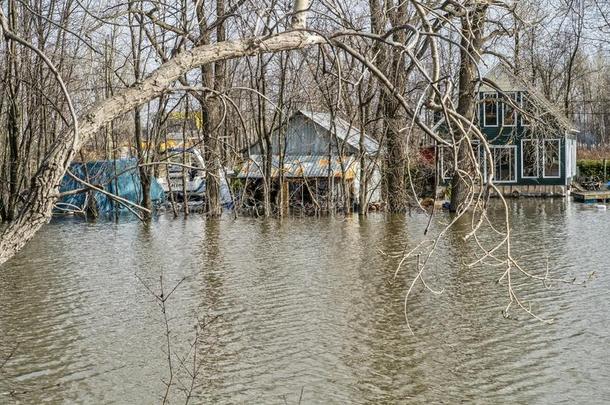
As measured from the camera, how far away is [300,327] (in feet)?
39.3

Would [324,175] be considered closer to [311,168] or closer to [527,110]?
[311,168]

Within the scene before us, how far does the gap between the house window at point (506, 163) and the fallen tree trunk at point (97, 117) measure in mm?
37214

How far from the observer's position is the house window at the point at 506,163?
41.2 m

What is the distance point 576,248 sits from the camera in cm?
1964

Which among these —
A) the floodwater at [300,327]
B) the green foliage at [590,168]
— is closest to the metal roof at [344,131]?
the floodwater at [300,327]

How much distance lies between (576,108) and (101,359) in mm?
68004

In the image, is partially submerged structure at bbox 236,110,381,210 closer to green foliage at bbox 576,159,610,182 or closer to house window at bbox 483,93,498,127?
house window at bbox 483,93,498,127

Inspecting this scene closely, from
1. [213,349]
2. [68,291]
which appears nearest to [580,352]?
[213,349]

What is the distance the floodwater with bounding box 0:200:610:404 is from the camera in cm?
932

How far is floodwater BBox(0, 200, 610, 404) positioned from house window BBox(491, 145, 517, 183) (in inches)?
789

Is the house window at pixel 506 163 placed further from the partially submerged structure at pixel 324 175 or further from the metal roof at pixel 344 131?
the partially submerged structure at pixel 324 175

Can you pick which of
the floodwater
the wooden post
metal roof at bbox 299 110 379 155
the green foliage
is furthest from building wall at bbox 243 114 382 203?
the green foliage

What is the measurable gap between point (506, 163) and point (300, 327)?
103 ft

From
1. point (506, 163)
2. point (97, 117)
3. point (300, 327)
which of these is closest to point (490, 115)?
point (506, 163)
